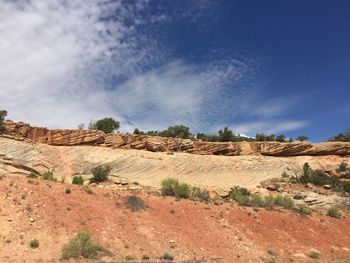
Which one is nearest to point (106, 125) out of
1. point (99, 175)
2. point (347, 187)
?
point (99, 175)

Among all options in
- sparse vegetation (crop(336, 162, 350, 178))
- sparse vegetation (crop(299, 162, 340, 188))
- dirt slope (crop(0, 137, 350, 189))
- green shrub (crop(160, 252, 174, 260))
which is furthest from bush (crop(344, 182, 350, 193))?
green shrub (crop(160, 252, 174, 260))

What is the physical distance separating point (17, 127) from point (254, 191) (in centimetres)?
2054

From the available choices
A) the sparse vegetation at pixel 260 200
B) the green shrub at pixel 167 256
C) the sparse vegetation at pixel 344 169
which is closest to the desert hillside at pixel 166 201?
the sparse vegetation at pixel 260 200

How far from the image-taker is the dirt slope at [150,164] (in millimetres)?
34875

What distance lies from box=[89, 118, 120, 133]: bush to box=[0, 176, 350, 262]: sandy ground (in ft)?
77.9

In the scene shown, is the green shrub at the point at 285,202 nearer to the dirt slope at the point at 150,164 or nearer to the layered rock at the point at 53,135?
the dirt slope at the point at 150,164

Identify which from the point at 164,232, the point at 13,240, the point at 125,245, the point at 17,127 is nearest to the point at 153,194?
the point at 164,232

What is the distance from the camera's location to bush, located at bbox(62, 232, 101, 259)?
57.9 feet

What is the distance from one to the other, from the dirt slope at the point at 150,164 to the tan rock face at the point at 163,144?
1414mm

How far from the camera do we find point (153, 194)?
90.9 ft

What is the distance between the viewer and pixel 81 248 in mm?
17953

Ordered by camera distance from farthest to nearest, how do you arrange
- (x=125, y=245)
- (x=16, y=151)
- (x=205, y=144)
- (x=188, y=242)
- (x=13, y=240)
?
1. (x=205, y=144)
2. (x=16, y=151)
3. (x=188, y=242)
4. (x=125, y=245)
5. (x=13, y=240)

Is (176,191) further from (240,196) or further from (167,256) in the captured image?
(167,256)

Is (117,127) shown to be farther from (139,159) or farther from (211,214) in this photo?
(211,214)
